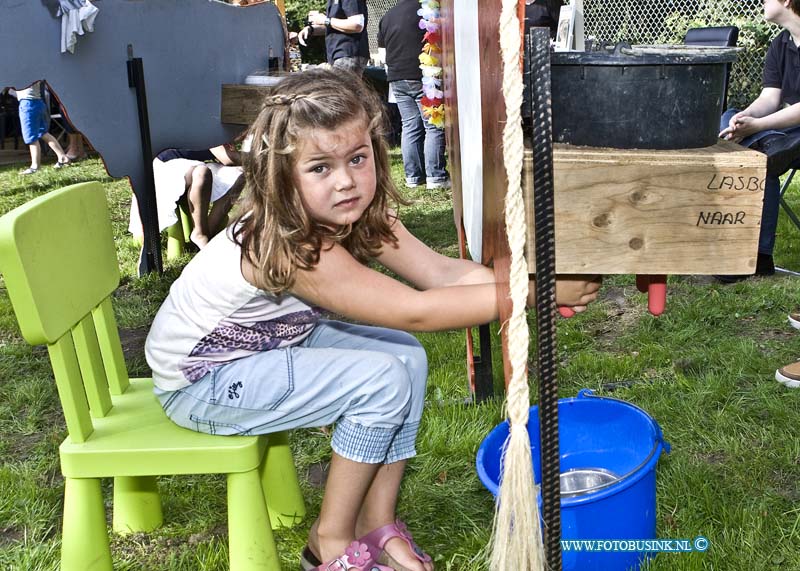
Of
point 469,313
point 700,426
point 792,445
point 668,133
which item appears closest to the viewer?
point 668,133

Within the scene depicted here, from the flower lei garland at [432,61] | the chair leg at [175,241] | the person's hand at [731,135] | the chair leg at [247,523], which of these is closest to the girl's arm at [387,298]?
the chair leg at [247,523]

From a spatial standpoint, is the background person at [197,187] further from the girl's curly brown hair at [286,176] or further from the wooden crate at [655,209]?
the wooden crate at [655,209]

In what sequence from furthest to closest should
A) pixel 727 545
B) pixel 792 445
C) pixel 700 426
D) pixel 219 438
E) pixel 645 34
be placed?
pixel 645 34 < pixel 700 426 < pixel 792 445 < pixel 727 545 < pixel 219 438

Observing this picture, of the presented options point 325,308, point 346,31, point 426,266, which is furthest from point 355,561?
point 346,31

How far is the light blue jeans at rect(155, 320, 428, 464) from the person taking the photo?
173 cm

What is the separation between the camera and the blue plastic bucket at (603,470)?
1644 millimetres

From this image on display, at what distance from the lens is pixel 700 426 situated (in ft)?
8.21

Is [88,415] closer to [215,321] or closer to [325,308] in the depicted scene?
[215,321]

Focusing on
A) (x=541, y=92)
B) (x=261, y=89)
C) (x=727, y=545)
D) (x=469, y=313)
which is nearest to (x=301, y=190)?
(x=469, y=313)

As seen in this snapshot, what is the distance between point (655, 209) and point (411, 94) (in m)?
6.15

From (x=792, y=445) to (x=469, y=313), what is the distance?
1362 mm

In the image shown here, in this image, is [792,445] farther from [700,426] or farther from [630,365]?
[630,365]

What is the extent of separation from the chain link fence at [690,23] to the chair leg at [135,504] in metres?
7.73

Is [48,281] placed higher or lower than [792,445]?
higher
